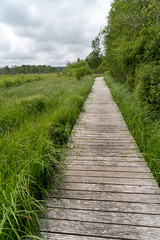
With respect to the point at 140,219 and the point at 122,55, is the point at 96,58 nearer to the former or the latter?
the point at 122,55

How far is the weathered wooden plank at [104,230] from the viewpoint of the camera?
122cm

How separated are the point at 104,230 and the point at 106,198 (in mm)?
354

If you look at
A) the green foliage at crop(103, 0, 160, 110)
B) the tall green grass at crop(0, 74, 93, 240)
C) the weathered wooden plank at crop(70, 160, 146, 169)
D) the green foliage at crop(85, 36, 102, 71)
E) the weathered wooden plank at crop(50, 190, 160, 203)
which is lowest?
the weathered wooden plank at crop(50, 190, 160, 203)

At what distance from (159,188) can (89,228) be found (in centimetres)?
101

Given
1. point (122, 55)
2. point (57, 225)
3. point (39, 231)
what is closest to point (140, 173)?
point (57, 225)

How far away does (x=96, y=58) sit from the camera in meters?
48.2

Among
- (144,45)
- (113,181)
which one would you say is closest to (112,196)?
(113,181)

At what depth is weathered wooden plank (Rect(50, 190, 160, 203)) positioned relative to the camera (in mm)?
1552

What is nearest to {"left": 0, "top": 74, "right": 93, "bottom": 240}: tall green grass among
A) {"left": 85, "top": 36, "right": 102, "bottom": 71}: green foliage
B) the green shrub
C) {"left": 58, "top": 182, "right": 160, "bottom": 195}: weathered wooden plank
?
{"left": 58, "top": 182, "right": 160, "bottom": 195}: weathered wooden plank

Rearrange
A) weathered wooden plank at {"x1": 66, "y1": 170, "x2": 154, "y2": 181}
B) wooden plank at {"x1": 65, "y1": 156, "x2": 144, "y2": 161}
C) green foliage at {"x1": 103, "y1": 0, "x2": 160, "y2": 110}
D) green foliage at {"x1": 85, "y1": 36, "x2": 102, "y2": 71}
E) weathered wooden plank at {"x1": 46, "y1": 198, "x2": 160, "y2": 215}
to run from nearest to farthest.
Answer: weathered wooden plank at {"x1": 46, "y1": 198, "x2": 160, "y2": 215}
weathered wooden plank at {"x1": 66, "y1": 170, "x2": 154, "y2": 181}
wooden plank at {"x1": 65, "y1": 156, "x2": 144, "y2": 161}
green foliage at {"x1": 103, "y1": 0, "x2": 160, "y2": 110}
green foliage at {"x1": 85, "y1": 36, "x2": 102, "y2": 71}

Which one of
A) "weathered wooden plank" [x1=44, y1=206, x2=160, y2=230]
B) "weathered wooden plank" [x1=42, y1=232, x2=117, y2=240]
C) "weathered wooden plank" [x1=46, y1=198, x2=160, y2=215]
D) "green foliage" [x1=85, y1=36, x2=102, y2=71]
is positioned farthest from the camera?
"green foliage" [x1=85, y1=36, x2=102, y2=71]

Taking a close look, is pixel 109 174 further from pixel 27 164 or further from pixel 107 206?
pixel 27 164

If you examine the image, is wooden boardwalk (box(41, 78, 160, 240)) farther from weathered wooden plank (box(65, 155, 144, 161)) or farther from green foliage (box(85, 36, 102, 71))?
green foliage (box(85, 36, 102, 71))

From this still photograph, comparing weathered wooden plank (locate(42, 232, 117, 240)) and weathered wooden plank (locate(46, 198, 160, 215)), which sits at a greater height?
weathered wooden plank (locate(46, 198, 160, 215))
